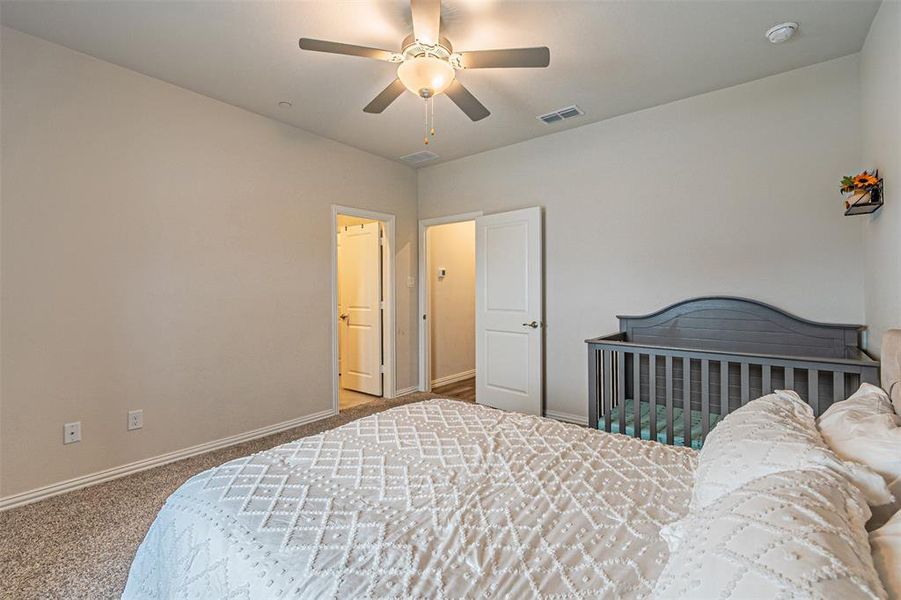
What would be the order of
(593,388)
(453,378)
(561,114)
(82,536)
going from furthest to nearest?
(453,378) → (561,114) → (593,388) → (82,536)

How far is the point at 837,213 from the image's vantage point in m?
2.67

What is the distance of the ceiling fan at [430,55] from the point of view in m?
1.95

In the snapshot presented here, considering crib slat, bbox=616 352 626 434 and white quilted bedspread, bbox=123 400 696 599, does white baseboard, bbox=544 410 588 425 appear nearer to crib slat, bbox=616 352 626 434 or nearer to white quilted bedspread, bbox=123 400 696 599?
crib slat, bbox=616 352 626 434

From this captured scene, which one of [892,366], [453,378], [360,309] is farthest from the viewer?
[453,378]

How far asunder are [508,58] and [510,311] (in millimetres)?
2519

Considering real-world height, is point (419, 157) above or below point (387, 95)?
above

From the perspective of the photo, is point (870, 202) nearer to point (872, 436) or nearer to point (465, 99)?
point (872, 436)

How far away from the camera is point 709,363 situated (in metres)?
2.89

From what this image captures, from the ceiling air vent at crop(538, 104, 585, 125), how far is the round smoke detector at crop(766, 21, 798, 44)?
126cm

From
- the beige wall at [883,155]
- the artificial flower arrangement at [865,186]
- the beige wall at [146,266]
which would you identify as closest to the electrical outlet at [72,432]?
the beige wall at [146,266]

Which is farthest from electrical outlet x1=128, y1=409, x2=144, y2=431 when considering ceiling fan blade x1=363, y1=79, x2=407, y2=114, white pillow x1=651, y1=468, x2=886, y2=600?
white pillow x1=651, y1=468, x2=886, y2=600

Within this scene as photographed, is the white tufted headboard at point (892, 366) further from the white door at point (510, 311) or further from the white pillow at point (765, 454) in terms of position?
the white door at point (510, 311)

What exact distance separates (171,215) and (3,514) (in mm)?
2001

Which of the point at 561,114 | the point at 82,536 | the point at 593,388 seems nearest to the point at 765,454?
the point at 593,388
